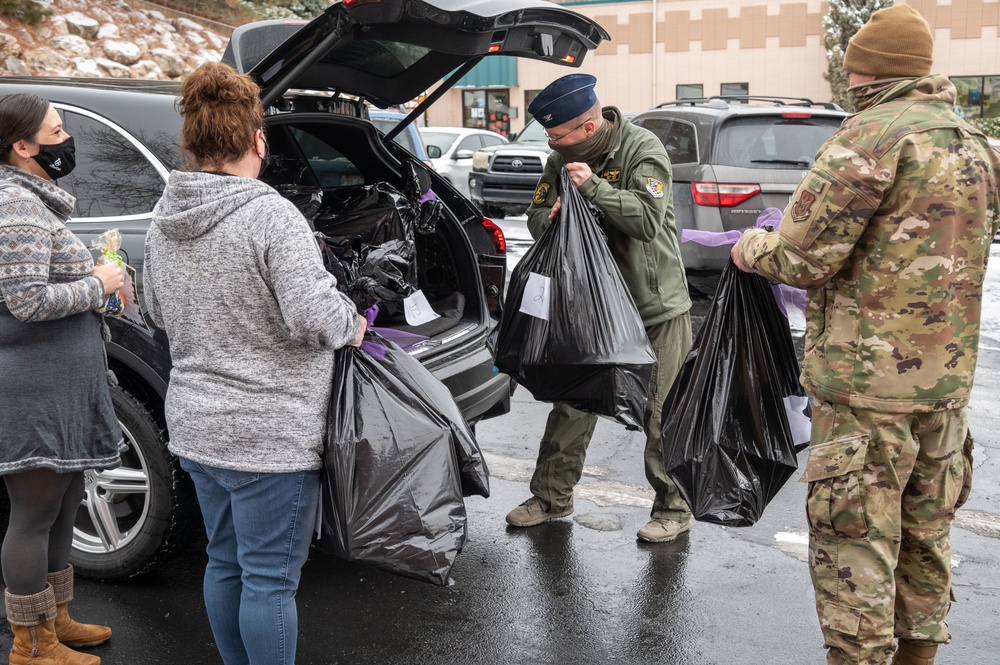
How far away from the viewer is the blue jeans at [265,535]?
2.33 m

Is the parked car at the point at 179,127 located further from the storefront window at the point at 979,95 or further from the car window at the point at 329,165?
the storefront window at the point at 979,95

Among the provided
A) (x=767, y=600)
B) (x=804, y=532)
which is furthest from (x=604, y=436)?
(x=767, y=600)

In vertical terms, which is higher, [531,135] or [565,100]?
[565,100]

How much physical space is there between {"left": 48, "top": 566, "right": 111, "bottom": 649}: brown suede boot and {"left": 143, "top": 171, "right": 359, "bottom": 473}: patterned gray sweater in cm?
90

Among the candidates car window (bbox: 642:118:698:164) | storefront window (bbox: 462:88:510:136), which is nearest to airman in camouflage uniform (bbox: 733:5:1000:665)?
car window (bbox: 642:118:698:164)

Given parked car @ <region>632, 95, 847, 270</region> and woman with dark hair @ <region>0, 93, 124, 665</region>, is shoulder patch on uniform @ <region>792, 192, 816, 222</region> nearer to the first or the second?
woman with dark hair @ <region>0, 93, 124, 665</region>

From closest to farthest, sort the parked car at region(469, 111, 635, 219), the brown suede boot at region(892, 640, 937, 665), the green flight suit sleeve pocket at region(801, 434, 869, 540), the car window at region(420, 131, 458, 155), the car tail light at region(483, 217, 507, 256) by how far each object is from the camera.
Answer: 1. the green flight suit sleeve pocket at region(801, 434, 869, 540)
2. the brown suede boot at region(892, 640, 937, 665)
3. the car tail light at region(483, 217, 507, 256)
4. the parked car at region(469, 111, 635, 219)
5. the car window at region(420, 131, 458, 155)

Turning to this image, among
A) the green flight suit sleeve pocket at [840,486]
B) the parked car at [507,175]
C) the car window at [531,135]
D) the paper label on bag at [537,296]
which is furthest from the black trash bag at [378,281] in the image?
the car window at [531,135]

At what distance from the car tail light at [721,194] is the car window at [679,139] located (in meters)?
0.34

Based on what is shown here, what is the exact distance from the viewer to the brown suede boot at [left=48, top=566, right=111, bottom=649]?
2.95 metres

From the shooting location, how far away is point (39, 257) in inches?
101

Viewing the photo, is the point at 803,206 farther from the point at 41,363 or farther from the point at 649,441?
the point at 41,363

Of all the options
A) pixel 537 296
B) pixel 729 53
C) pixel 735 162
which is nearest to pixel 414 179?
pixel 537 296

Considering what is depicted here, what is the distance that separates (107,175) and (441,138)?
1473 cm
